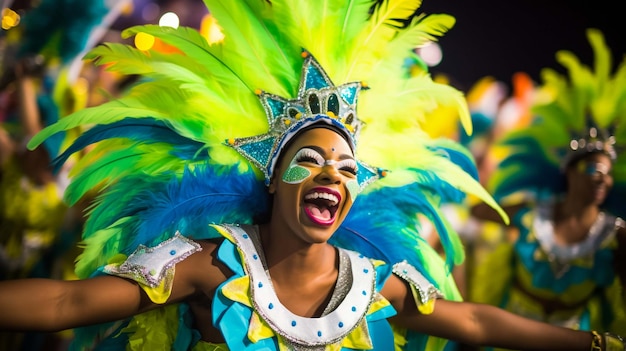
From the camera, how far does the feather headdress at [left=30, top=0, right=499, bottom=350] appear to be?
7.27 feet

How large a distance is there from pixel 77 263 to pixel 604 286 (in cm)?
289

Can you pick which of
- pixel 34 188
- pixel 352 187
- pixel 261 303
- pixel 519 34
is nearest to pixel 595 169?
pixel 352 187

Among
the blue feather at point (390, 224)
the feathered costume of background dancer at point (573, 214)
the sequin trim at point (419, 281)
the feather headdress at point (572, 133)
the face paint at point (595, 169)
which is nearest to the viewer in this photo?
the sequin trim at point (419, 281)

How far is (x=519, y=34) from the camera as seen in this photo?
6926mm

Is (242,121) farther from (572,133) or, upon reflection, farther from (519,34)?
(519,34)

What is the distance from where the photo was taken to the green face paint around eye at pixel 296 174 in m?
2.15

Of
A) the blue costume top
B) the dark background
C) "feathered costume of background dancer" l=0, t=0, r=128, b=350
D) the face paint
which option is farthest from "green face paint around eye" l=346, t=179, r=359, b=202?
the dark background

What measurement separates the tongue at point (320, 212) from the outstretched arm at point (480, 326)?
1.25ft

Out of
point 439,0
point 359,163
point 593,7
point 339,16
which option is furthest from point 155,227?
point 593,7

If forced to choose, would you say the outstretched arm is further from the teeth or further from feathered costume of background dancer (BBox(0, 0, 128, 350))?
feathered costume of background dancer (BBox(0, 0, 128, 350))

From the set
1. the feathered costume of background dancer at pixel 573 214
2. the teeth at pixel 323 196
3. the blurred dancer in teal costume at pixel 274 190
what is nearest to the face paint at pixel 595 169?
the feathered costume of background dancer at pixel 573 214

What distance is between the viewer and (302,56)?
232 cm

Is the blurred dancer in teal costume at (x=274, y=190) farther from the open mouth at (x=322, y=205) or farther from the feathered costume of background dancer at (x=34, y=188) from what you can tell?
the feathered costume of background dancer at (x=34, y=188)

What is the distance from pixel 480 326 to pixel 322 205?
751 mm
